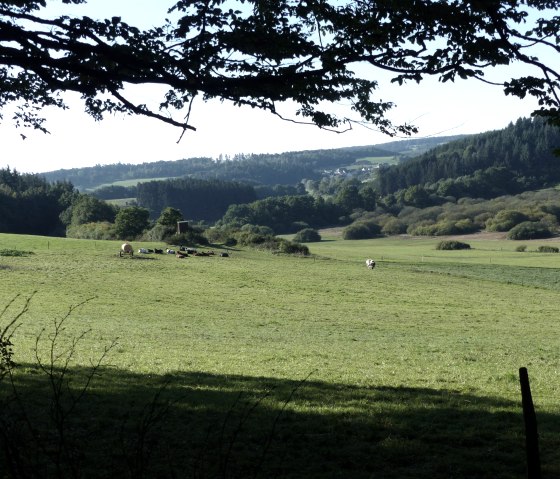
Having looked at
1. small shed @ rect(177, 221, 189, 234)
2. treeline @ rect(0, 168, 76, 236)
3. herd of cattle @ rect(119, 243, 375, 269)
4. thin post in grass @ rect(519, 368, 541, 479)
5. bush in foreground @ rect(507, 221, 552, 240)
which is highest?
treeline @ rect(0, 168, 76, 236)

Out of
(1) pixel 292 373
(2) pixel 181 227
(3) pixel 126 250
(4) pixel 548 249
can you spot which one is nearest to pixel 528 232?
(4) pixel 548 249

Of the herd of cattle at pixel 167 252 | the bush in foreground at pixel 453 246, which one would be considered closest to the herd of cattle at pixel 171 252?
the herd of cattle at pixel 167 252

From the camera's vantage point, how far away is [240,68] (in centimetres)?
1050

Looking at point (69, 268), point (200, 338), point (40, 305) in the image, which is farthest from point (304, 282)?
point (200, 338)

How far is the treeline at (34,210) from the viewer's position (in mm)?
120125

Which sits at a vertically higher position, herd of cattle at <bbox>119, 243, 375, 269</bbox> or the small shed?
the small shed

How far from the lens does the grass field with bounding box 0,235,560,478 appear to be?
27.7ft

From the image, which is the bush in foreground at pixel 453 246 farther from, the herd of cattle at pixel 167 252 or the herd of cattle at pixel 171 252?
the herd of cattle at pixel 167 252

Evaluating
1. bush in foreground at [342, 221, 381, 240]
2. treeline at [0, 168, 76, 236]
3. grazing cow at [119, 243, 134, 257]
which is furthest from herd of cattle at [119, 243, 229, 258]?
bush in foreground at [342, 221, 381, 240]

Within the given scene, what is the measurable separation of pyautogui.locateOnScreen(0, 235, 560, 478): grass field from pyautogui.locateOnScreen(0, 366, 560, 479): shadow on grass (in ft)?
0.12

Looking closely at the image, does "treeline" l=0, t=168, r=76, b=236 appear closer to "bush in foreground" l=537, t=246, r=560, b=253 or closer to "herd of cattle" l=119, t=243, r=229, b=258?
"herd of cattle" l=119, t=243, r=229, b=258

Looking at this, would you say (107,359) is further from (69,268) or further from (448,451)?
(69,268)

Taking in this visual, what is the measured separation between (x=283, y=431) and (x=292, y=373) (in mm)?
6022

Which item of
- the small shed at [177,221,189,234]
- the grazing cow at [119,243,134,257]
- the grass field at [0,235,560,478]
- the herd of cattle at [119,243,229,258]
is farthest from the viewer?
the small shed at [177,221,189,234]
